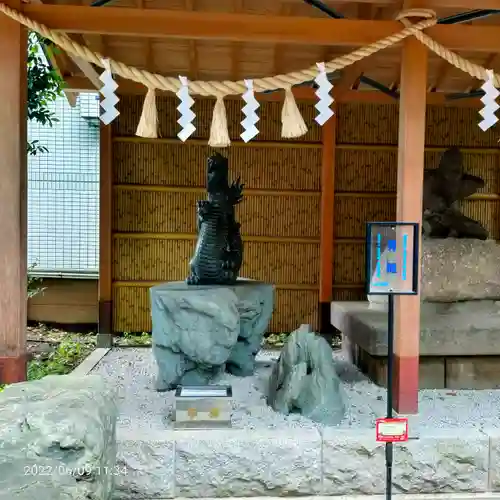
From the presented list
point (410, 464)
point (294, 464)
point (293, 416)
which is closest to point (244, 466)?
point (294, 464)

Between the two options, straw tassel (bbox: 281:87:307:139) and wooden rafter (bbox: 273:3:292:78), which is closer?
straw tassel (bbox: 281:87:307:139)

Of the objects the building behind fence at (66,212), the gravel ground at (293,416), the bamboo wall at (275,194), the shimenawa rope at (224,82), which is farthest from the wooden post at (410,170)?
the building behind fence at (66,212)

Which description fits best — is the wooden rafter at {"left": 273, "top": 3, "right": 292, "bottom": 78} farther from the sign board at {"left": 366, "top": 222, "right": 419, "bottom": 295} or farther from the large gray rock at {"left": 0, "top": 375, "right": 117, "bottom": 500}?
the large gray rock at {"left": 0, "top": 375, "right": 117, "bottom": 500}

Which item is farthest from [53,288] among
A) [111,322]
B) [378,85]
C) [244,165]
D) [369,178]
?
[378,85]

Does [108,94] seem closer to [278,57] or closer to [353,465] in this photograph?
[278,57]

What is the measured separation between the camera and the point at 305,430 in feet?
9.20

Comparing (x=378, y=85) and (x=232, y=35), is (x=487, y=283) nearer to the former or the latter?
(x=378, y=85)

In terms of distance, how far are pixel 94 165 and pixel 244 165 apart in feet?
5.78

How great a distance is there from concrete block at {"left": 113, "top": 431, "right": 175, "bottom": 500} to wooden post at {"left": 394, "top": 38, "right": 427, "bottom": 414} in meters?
1.33

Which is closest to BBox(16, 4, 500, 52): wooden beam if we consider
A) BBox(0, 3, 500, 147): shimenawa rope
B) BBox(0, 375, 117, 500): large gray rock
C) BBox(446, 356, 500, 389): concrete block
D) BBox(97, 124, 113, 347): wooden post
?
BBox(0, 3, 500, 147): shimenawa rope

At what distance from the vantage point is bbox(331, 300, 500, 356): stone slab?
3607 mm

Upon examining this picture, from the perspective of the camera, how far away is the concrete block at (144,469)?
2.63m

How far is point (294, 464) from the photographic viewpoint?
105 inches

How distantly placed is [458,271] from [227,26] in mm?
2408
